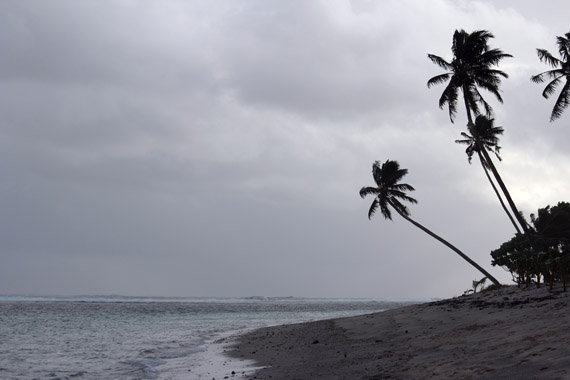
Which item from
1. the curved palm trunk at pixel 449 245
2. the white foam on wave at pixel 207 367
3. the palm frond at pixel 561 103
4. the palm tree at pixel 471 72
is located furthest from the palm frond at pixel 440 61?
the white foam on wave at pixel 207 367

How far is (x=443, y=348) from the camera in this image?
1297 centimetres

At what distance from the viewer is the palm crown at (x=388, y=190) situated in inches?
1921

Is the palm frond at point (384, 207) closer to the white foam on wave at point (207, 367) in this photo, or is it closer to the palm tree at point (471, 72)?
the palm tree at point (471, 72)

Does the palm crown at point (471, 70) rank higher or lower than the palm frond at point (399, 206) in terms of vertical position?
higher

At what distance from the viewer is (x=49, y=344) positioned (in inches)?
1010

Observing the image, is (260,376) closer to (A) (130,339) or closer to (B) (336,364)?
(B) (336,364)

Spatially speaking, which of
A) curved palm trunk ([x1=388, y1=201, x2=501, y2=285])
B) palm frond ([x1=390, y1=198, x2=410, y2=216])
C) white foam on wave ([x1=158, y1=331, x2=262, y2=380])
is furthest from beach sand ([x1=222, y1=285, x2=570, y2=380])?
palm frond ([x1=390, y1=198, x2=410, y2=216])

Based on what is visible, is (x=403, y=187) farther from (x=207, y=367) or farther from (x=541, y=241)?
(x=207, y=367)

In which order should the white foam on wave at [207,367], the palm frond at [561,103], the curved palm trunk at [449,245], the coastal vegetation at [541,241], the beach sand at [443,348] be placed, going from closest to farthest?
1. the beach sand at [443,348]
2. the white foam on wave at [207,367]
3. the palm frond at [561,103]
4. the coastal vegetation at [541,241]
5. the curved palm trunk at [449,245]

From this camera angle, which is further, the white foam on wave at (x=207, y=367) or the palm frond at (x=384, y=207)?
the palm frond at (x=384, y=207)

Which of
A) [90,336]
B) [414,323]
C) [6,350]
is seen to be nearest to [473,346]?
[414,323]

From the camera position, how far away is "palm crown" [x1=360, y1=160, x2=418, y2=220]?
1921 inches

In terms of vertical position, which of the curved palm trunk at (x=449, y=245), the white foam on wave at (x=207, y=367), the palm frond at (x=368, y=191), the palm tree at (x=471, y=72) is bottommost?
the white foam on wave at (x=207, y=367)

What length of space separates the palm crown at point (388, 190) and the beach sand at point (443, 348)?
2542 centimetres
